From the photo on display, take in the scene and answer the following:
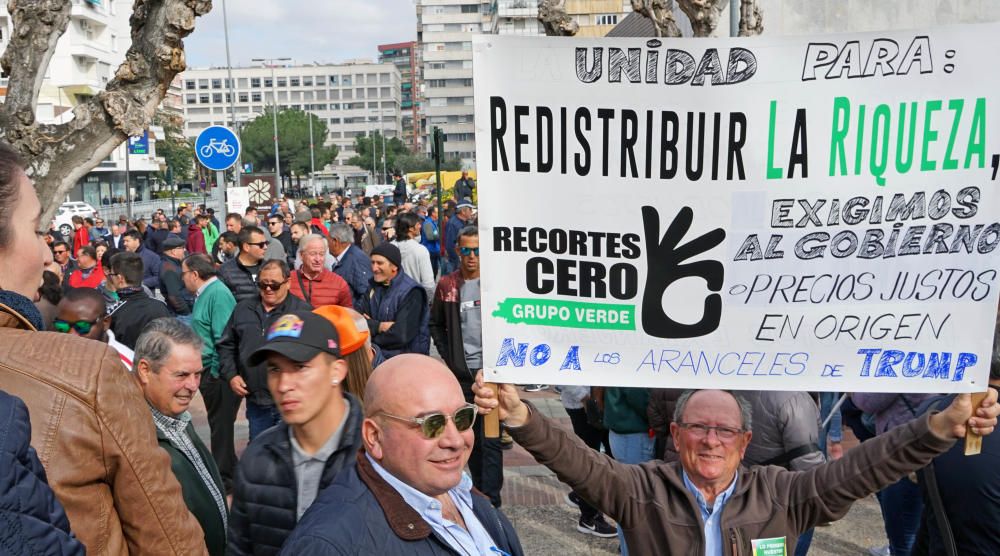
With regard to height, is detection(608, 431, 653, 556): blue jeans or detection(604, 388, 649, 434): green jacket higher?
detection(604, 388, 649, 434): green jacket

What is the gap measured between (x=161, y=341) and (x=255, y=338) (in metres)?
2.09

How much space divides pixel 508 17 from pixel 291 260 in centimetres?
10091

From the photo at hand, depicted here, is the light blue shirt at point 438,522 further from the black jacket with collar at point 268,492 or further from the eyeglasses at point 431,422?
the black jacket with collar at point 268,492

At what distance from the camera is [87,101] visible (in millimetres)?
7027

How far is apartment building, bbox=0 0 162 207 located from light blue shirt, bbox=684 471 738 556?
236 feet

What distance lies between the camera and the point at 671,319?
121 inches

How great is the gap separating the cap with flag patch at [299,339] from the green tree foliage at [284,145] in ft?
322

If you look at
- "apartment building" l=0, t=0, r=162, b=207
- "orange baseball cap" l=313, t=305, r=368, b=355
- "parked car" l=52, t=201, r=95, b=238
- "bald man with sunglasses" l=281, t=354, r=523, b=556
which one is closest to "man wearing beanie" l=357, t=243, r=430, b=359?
"orange baseball cap" l=313, t=305, r=368, b=355

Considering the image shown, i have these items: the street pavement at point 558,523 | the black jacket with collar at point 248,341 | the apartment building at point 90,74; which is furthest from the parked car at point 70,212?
the street pavement at point 558,523

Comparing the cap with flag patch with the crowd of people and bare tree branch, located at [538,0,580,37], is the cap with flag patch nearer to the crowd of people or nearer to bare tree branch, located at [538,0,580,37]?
the crowd of people

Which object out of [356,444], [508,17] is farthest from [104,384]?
[508,17]

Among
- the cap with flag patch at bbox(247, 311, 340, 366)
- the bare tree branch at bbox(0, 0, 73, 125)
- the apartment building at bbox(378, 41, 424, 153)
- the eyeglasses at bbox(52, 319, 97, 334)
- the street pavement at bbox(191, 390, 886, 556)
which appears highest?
the apartment building at bbox(378, 41, 424, 153)

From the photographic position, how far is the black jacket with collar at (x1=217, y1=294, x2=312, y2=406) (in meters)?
6.14

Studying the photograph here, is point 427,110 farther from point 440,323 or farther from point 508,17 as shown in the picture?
point 440,323
